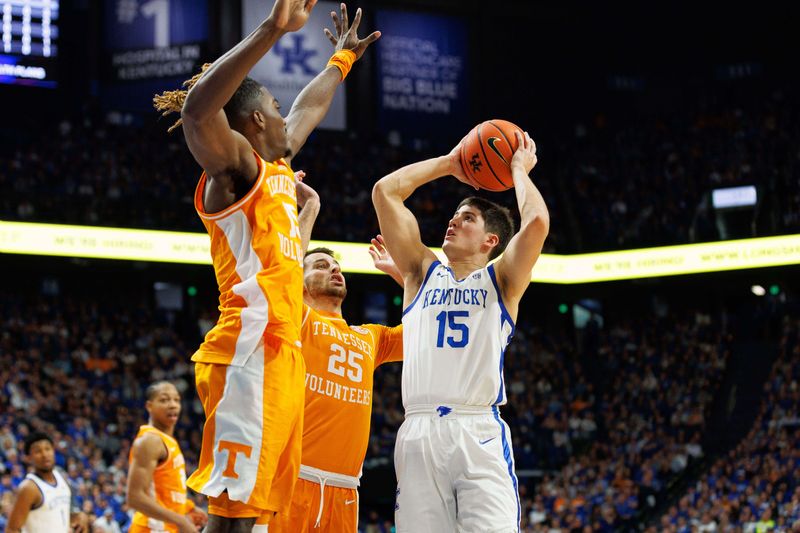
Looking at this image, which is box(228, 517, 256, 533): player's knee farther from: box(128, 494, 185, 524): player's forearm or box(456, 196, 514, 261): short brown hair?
box(128, 494, 185, 524): player's forearm

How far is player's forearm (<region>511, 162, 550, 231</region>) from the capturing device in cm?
500

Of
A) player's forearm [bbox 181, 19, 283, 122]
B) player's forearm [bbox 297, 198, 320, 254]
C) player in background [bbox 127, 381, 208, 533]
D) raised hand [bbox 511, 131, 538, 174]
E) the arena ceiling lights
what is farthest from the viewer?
the arena ceiling lights

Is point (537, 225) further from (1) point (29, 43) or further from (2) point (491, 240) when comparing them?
(1) point (29, 43)

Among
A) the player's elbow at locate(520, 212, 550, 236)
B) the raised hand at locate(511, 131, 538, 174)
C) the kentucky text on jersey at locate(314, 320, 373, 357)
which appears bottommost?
the kentucky text on jersey at locate(314, 320, 373, 357)

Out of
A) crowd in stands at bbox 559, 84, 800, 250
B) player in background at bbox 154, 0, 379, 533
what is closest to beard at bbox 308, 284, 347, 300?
player in background at bbox 154, 0, 379, 533

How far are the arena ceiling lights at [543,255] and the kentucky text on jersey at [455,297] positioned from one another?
50.8 feet

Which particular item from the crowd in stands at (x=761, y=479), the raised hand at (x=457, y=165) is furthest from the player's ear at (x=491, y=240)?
the crowd in stands at (x=761, y=479)

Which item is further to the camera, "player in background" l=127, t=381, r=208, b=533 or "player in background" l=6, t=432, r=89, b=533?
"player in background" l=6, t=432, r=89, b=533

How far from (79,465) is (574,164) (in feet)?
49.3

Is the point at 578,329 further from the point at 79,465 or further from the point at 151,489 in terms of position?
the point at 151,489

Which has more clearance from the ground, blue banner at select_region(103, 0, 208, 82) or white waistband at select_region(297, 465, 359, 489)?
blue banner at select_region(103, 0, 208, 82)

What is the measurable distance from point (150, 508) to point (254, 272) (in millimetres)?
3129

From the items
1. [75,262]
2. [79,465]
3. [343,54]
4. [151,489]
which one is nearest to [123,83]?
[75,262]

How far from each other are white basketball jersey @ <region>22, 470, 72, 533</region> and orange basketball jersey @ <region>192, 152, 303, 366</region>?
4164mm
